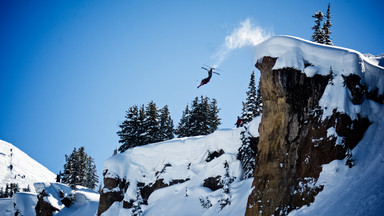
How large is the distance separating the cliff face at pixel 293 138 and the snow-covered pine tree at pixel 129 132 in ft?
75.8

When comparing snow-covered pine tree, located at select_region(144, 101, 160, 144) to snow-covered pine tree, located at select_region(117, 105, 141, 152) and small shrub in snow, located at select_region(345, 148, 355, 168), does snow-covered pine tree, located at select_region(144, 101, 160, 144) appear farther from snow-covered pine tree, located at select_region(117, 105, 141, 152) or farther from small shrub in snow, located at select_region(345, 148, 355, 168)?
small shrub in snow, located at select_region(345, 148, 355, 168)

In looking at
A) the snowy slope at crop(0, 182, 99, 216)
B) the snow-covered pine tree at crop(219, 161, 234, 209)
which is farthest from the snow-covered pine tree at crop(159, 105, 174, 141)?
the snow-covered pine tree at crop(219, 161, 234, 209)

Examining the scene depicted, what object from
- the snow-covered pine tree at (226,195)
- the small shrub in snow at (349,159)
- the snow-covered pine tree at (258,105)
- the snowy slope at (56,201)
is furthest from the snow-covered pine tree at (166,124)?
the small shrub in snow at (349,159)

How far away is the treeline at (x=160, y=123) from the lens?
1516 inches

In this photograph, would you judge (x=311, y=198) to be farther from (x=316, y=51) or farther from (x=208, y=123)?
(x=208, y=123)

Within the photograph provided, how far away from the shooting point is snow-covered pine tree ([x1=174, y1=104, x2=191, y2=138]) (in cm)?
4078

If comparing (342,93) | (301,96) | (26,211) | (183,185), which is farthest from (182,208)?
(26,211)

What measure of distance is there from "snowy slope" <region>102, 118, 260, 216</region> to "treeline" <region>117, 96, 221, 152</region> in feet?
23.3

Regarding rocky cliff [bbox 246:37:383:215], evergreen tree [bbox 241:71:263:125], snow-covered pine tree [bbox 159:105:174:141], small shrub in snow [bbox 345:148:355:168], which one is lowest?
small shrub in snow [bbox 345:148:355:168]

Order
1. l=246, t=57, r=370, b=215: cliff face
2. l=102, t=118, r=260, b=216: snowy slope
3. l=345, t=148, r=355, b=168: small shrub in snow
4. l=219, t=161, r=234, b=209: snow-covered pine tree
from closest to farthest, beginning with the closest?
l=345, t=148, r=355, b=168: small shrub in snow → l=246, t=57, r=370, b=215: cliff face → l=219, t=161, r=234, b=209: snow-covered pine tree → l=102, t=118, r=260, b=216: snowy slope

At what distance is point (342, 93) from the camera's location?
15.5 meters

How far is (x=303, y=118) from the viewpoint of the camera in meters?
16.4

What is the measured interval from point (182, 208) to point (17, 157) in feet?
492

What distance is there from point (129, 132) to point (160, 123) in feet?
16.3
